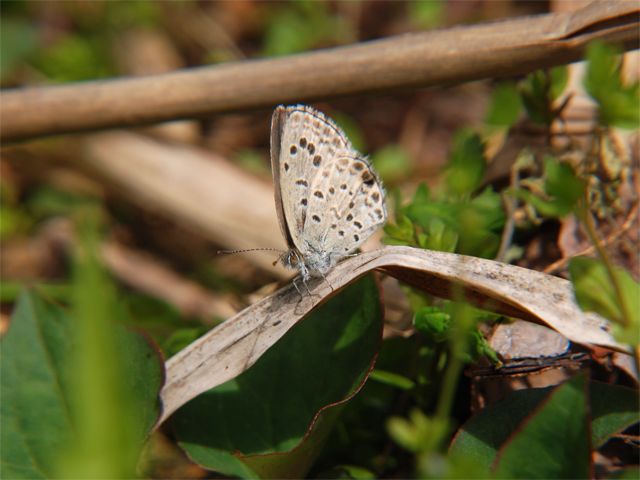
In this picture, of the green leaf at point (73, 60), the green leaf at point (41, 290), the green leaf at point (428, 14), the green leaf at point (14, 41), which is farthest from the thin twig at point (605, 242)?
the green leaf at point (14, 41)

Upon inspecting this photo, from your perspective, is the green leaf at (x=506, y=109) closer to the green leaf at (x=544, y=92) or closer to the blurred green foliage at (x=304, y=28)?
the green leaf at (x=544, y=92)

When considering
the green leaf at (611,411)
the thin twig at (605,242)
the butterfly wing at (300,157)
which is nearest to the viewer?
the green leaf at (611,411)

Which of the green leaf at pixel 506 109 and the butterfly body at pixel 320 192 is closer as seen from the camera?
the butterfly body at pixel 320 192

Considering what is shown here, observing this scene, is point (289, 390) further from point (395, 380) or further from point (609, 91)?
point (609, 91)

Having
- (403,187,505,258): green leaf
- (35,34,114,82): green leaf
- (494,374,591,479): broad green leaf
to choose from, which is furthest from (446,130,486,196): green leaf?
(35,34,114,82): green leaf

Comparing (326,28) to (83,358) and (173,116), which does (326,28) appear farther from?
(83,358)

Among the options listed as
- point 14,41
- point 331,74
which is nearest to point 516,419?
point 331,74

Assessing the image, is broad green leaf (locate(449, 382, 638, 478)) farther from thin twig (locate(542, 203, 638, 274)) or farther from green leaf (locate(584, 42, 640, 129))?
green leaf (locate(584, 42, 640, 129))
